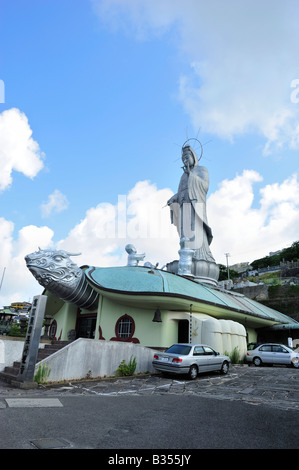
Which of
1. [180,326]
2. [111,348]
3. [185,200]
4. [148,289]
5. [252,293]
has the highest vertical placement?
[185,200]

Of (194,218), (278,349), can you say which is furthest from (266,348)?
(194,218)

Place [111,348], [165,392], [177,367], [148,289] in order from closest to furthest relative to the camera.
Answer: [165,392]
[177,367]
[111,348]
[148,289]

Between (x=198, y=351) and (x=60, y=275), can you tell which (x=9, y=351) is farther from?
(x=198, y=351)

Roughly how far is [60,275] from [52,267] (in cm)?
62

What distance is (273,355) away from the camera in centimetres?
1942

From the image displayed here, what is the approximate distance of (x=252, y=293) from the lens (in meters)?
37.5

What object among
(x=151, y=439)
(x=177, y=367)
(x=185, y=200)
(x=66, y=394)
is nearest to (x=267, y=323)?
(x=185, y=200)

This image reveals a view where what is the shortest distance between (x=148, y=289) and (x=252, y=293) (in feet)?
79.7

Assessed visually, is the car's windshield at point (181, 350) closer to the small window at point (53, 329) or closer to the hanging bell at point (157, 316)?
the hanging bell at point (157, 316)

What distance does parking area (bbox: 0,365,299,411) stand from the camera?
28.6ft

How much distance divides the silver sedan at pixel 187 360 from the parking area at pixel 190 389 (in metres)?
0.43

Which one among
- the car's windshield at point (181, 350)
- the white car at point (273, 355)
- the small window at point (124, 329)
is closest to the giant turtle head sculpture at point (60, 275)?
the small window at point (124, 329)
